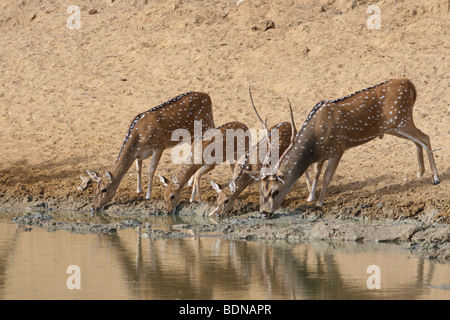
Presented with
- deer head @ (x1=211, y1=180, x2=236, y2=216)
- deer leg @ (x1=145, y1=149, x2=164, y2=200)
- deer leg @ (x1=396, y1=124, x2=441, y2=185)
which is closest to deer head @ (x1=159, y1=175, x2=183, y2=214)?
deer leg @ (x1=145, y1=149, x2=164, y2=200)

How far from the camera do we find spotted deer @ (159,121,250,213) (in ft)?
50.0

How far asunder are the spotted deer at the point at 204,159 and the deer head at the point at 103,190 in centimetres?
79

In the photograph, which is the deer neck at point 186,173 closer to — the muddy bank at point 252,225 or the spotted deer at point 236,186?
the muddy bank at point 252,225

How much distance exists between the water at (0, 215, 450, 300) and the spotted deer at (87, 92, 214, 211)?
96.4 inches

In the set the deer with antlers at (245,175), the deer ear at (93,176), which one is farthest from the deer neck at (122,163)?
the deer with antlers at (245,175)

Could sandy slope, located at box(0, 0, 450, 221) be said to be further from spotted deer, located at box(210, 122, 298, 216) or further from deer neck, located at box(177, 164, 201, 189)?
deer neck, located at box(177, 164, 201, 189)

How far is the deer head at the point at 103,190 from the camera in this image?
15344 millimetres

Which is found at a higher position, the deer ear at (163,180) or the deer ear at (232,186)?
the deer ear at (163,180)

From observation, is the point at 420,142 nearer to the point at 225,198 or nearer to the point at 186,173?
the point at 225,198

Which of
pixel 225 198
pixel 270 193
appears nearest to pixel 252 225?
Answer: pixel 270 193

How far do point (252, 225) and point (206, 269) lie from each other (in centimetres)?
303

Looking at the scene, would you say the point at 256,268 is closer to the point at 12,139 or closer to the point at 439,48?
the point at 12,139

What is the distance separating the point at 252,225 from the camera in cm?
1364
